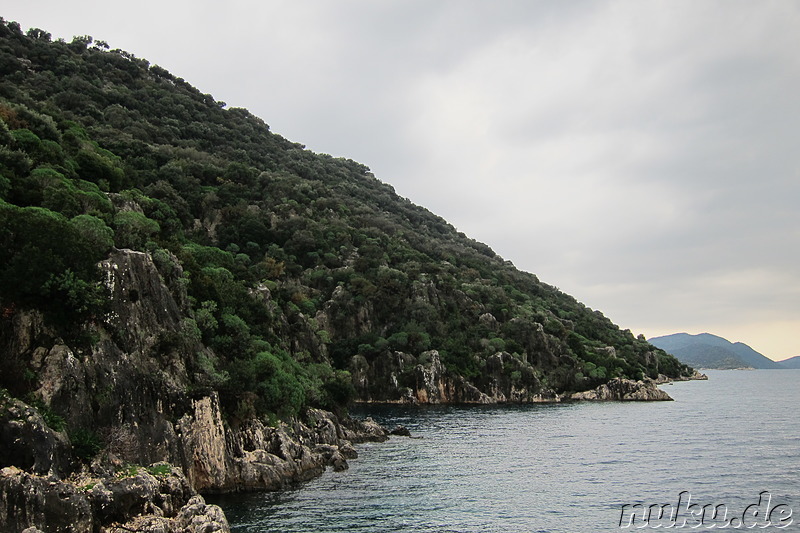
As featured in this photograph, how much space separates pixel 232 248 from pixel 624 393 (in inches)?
3717

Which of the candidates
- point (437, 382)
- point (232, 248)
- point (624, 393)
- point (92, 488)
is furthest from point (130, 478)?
point (624, 393)

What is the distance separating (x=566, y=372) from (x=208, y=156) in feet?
347

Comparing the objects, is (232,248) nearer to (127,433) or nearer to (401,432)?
(401,432)

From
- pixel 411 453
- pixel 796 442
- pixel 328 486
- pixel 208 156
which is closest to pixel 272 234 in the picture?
pixel 208 156

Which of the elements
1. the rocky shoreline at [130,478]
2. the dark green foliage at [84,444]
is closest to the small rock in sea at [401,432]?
the rocky shoreline at [130,478]

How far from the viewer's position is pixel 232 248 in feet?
395

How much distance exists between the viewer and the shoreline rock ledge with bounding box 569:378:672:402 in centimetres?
12438

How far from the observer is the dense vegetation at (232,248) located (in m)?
39.8

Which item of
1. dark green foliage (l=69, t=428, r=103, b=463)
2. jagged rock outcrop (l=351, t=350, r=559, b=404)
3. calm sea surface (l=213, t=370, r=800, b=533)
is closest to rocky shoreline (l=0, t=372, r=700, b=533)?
dark green foliage (l=69, t=428, r=103, b=463)

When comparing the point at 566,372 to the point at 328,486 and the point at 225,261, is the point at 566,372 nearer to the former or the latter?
the point at 225,261

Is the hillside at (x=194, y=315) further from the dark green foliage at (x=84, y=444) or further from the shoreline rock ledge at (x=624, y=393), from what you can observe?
the shoreline rock ledge at (x=624, y=393)

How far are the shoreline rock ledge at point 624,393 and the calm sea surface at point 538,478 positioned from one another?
4308 centimetres

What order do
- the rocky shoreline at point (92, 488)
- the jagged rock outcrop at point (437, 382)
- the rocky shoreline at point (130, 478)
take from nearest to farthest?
the rocky shoreline at point (92, 488)
the rocky shoreline at point (130, 478)
the jagged rock outcrop at point (437, 382)

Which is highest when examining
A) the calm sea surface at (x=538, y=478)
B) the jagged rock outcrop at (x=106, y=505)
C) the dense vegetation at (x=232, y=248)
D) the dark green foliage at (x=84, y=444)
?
the dense vegetation at (x=232, y=248)
